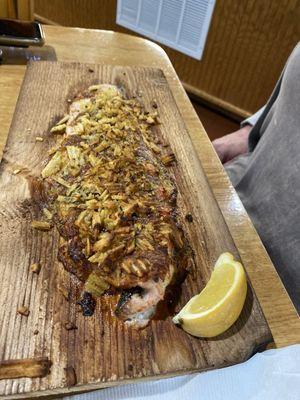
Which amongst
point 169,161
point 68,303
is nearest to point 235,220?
point 169,161

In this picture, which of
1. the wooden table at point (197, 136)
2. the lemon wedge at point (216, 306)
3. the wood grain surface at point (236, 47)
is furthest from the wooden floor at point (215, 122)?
the lemon wedge at point (216, 306)

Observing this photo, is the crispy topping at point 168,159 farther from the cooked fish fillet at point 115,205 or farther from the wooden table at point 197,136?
the wooden table at point 197,136

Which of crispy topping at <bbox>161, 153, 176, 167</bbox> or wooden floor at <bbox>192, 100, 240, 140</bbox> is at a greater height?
crispy topping at <bbox>161, 153, 176, 167</bbox>

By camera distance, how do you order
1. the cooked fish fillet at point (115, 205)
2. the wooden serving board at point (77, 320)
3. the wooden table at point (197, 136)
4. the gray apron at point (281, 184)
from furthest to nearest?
1. the gray apron at point (281, 184)
2. the wooden table at point (197, 136)
3. the cooked fish fillet at point (115, 205)
4. the wooden serving board at point (77, 320)

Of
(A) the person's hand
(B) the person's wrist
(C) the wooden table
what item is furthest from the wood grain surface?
(A) the person's hand

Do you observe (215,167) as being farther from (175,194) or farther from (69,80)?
(69,80)

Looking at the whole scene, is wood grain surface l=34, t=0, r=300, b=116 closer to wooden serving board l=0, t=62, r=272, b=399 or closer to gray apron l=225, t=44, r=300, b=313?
gray apron l=225, t=44, r=300, b=313
